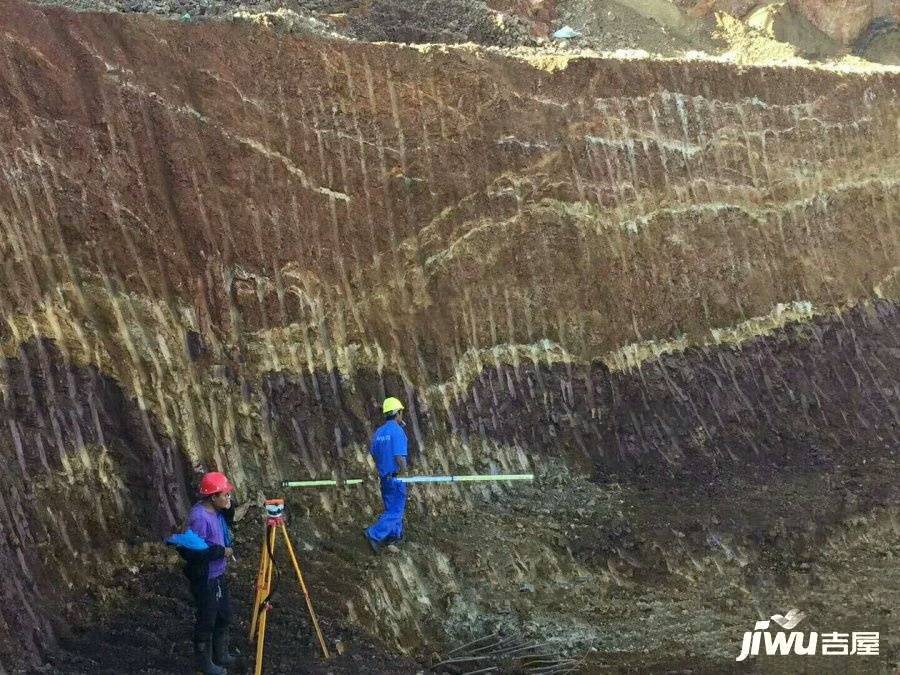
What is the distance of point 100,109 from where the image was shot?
8992 mm

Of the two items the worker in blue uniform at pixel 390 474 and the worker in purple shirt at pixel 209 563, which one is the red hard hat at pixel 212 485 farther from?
the worker in blue uniform at pixel 390 474

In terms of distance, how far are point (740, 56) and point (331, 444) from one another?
39.4ft

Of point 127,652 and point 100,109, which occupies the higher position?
point 100,109

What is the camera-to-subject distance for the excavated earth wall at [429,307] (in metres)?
7.99

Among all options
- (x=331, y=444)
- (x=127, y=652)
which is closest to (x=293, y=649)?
(x=127, y=652)

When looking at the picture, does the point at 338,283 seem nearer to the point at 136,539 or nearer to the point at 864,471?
the point at 136,539

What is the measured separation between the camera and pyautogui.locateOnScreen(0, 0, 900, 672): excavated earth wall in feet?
26.2

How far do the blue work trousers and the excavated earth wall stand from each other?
1.09 feet

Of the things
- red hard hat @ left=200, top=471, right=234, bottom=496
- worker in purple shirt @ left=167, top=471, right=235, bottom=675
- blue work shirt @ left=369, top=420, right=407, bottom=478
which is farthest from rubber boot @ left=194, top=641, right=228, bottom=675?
blue work shirt @ left=369, top=420, right=407, bottom=478

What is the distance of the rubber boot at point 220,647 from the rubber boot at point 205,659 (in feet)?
0.37

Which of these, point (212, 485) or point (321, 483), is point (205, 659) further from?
point (321, 483)

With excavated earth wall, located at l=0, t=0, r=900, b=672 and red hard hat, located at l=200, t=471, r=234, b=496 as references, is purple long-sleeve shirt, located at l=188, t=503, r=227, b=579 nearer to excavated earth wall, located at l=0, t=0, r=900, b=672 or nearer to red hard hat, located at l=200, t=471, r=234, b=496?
red hard hat, located at l=200, t=471, r=234, b=496

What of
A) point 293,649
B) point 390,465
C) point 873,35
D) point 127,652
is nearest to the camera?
point 127,652

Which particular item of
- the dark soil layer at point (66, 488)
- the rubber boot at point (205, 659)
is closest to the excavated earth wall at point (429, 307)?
the dark soil layer at point (66, 488)
